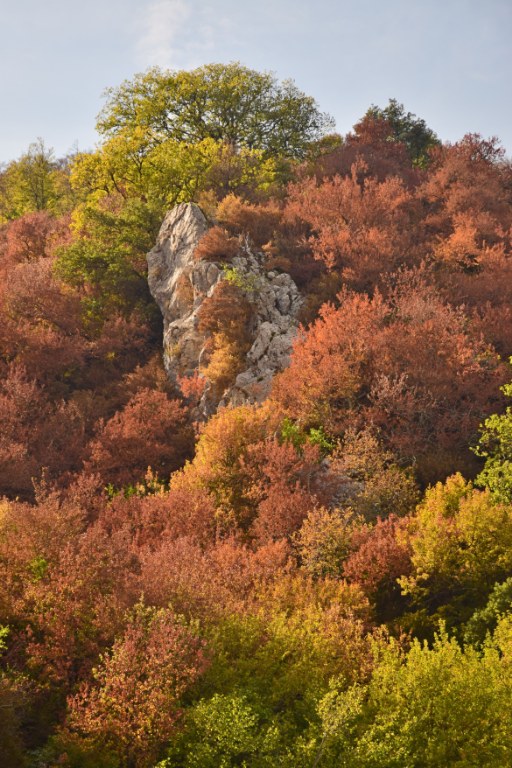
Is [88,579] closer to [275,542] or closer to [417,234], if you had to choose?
[275,542]

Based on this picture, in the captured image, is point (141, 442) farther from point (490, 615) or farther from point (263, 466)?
point (490, 615)

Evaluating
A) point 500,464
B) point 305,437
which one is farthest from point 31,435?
point 500,464

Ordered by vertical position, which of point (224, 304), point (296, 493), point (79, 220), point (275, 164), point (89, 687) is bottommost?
point (89, 687)

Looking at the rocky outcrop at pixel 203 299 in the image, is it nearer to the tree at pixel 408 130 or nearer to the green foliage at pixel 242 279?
the green foliage at pixel 242 279

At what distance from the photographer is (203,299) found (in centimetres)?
2609

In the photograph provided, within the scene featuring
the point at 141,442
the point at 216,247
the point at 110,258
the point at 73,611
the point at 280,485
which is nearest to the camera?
the point at 73,611

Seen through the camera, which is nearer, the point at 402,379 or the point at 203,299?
the point at 402,379

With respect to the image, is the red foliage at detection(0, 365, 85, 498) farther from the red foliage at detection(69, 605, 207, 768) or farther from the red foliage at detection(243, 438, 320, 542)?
the red foliage at detection(69, 605, 207, 768)

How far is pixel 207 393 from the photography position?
24406mm

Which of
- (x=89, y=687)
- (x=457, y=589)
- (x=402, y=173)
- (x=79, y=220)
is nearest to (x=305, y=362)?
(x=457, y=589)

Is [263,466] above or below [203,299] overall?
below

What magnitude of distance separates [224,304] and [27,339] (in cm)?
991

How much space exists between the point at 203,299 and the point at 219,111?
19143mm

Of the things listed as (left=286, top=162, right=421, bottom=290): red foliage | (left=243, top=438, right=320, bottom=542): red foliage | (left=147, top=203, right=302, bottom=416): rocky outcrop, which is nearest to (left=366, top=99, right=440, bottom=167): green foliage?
(left=286, top=162, right=421, bottom=290): red foliage
